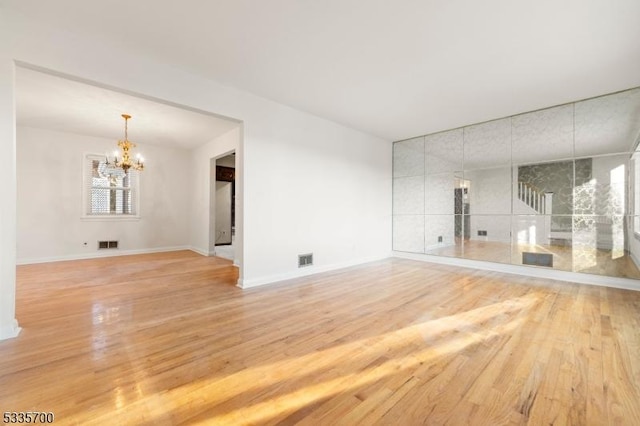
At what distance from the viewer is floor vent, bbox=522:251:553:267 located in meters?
4.21

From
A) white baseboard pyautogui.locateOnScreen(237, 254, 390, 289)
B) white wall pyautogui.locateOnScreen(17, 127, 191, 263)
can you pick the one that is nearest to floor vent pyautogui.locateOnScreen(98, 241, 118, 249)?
white wall pyautogui.locateOnScreen(17, 127, 191, 263)

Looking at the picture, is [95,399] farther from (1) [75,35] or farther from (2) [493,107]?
(2) [493,107]

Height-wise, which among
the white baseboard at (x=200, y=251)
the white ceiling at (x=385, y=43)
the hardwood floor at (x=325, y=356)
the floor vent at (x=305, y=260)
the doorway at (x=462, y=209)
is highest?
the white ceiling at (x=385, y=43)

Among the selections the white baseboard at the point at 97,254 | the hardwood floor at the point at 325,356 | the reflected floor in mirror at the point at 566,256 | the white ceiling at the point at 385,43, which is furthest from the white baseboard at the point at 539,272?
the white baseboard at the point at 97,254

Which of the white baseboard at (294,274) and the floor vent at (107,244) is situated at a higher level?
the floor vent at (107,244)

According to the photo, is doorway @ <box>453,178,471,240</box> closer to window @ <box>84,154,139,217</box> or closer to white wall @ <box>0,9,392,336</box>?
white wall @ <box>0,9,392,336</box>

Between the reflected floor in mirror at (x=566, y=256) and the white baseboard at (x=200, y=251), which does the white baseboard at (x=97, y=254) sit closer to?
the white baseboard at (x=200, y=251)

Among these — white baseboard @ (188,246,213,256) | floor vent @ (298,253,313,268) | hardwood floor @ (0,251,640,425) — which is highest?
floor vent @ (298,253,313,268)

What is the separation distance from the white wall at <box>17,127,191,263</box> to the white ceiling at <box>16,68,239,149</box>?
15.6 inches

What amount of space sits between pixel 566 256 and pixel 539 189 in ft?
3.73

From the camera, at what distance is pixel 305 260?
14.3 ft

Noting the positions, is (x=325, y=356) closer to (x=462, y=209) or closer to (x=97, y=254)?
(x=462, y=209)

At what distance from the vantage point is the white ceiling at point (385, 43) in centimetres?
216

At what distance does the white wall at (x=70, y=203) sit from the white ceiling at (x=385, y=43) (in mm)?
4581
